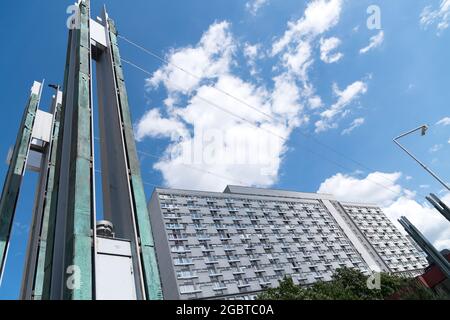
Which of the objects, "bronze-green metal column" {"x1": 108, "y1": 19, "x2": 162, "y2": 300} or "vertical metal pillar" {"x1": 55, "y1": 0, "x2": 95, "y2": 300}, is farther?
"bronze-green metal column" {"x1": 108, "y1": 19, "x2": 162, "y2": 300}

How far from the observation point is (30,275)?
684cm

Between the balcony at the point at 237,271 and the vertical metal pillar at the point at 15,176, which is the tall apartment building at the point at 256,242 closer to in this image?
the balcony at the point at 237,271

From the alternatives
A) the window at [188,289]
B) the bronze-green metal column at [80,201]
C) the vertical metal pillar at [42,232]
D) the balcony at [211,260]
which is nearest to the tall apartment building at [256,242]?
the window at [188,289]

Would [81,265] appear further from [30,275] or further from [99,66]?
[99,66]

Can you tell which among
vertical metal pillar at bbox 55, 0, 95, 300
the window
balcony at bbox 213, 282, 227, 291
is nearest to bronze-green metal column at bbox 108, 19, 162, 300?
vertical metal pillar at bbox 55, 0, 95, 300

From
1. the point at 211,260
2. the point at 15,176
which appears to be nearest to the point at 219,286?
the point at 211,260

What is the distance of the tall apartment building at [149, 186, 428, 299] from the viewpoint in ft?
141

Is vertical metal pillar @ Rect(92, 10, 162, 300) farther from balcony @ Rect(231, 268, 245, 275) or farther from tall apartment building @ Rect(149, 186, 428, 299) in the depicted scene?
balcony @ Rect(231, 268, 245, 275)

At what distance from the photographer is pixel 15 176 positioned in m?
7.12

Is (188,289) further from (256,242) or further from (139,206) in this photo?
(139,206)

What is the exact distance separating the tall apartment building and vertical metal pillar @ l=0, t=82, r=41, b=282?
35.8 m

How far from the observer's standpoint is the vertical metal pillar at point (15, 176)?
613 cm

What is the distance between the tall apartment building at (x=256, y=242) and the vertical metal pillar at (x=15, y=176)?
3581 centimetres
